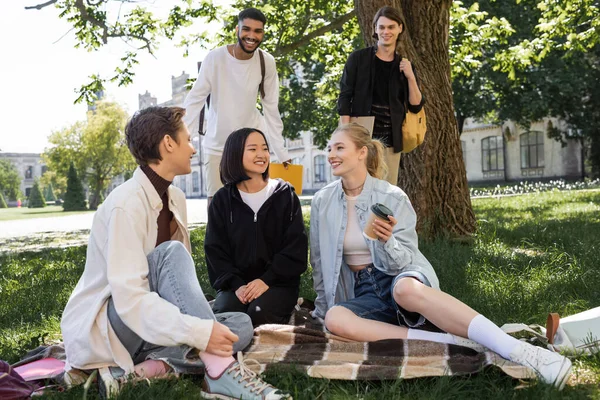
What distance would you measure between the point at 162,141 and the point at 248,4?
11123 mm

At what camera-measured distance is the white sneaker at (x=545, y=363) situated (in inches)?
109

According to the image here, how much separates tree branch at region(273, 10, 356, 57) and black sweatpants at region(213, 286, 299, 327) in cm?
963

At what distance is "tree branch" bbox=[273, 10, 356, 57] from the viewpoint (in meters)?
13.0

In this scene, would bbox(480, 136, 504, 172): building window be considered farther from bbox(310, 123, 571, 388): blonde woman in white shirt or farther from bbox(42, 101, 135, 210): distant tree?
bbox(310, 123, 571, 388): blonde woman in white shirt

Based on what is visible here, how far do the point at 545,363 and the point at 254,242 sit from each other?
2.01m

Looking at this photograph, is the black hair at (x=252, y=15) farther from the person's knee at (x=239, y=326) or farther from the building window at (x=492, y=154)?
the building window at (x=492, y=154)

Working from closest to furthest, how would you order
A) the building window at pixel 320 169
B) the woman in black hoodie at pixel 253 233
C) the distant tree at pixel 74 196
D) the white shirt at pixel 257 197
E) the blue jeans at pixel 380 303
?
the blue jeans at pixel 380 303 → the woman in black hoodie at pixel 253 233 → the white shirt at pixel 257 197 → the distant tree at pixel 74 196 → the building window at pixel 320 169

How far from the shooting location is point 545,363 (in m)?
2.81

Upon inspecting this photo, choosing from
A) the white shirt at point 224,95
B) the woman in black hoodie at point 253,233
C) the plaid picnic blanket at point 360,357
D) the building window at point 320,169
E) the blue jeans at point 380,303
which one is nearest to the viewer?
the plaid picnic blanket at point 360,357

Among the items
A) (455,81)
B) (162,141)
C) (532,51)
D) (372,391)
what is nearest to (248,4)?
(532,51)

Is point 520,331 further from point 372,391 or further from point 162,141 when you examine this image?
point 162,141

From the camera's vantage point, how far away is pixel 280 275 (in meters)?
4.09

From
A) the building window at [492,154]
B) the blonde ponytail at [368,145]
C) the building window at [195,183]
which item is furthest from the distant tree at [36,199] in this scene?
the blonde ponytail at [368,145]

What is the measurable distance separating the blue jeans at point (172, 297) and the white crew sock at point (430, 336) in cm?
113
